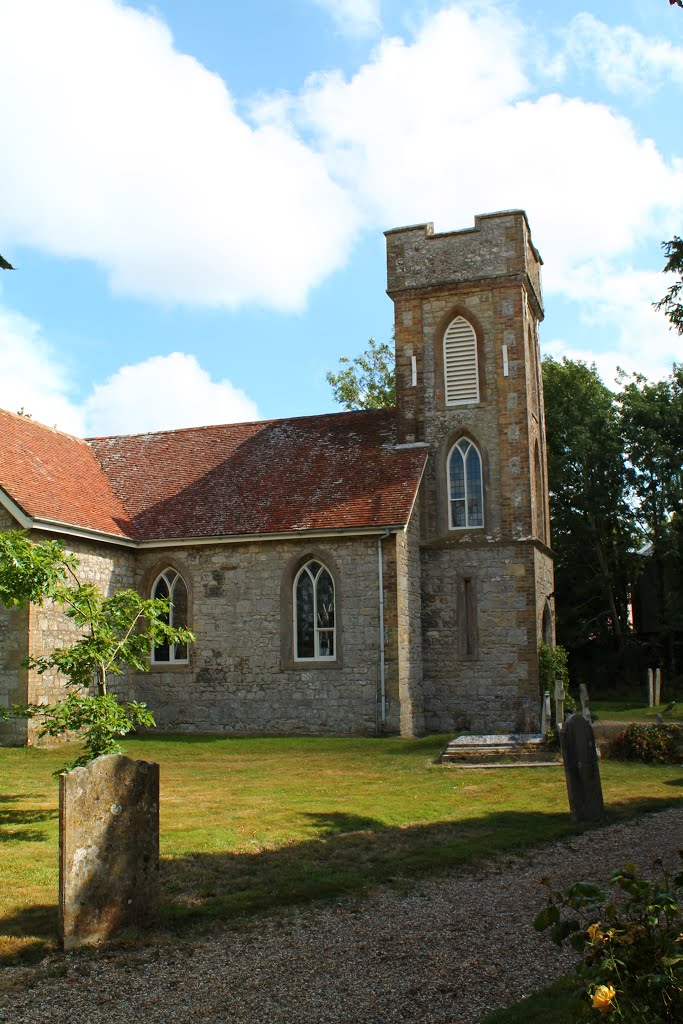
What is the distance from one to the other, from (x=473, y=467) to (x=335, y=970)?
1865cm

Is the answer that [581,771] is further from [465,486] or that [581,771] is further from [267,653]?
[465,486]

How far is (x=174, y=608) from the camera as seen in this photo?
23359 millimetres

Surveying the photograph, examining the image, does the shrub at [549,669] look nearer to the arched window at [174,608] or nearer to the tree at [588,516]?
the arched window at [174,608]

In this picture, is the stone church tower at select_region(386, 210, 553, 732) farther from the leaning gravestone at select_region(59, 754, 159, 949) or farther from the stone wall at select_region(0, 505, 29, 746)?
the leaning gravestone at select_region(59, 754, 159, 949)

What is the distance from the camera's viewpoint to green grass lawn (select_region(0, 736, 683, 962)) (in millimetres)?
8211

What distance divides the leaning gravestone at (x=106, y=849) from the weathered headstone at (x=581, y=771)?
588 centimetres

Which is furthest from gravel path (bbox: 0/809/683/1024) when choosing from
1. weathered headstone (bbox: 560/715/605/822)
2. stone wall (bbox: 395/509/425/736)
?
stone wall (bbox: 395/509/425/736)

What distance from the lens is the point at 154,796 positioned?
25.0ft

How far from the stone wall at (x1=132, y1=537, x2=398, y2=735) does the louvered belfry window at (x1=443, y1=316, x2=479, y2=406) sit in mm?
5221

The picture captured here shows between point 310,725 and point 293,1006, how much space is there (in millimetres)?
16132

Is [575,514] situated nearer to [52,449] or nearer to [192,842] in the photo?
[52,449]

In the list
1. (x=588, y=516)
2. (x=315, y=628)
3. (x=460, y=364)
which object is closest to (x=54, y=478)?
(x=315, y=628)

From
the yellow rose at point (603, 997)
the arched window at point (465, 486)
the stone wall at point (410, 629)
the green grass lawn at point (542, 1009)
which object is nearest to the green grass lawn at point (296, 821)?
Answer: the stone wall at point (410, 629)

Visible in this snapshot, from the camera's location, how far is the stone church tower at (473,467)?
22797 mm
